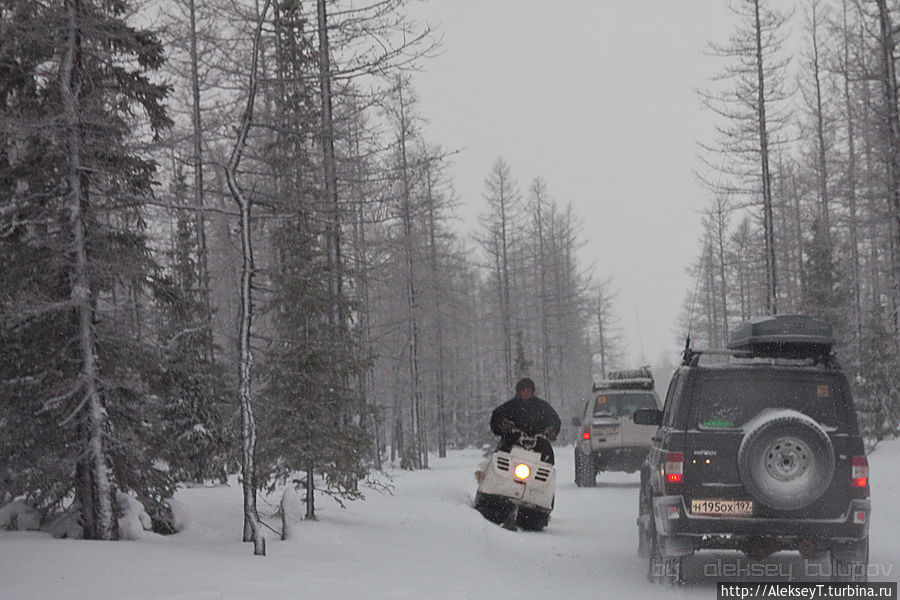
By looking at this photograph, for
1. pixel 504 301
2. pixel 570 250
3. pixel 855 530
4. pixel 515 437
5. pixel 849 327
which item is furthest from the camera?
pixel 570 250

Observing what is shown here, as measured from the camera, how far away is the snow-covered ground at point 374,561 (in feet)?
25.3

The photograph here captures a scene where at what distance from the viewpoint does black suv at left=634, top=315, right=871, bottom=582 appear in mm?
8188

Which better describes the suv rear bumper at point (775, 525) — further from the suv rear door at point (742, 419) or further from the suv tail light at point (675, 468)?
the suv tail light at point (675, 468)

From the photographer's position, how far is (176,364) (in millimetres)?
11781

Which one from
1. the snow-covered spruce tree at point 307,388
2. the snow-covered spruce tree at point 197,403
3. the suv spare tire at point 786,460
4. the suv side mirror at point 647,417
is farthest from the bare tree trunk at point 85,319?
the suv spare tire at point 786,460

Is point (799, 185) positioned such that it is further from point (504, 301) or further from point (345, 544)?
point (345, 544)

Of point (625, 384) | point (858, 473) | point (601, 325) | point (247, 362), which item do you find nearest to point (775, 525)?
point (858, 473)

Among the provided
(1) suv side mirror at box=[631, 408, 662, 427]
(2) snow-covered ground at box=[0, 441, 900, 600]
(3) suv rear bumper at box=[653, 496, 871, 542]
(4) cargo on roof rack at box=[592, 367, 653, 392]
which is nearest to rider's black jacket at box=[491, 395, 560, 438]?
(2) snow-covered ground at box=[0, 441, 900, 600]

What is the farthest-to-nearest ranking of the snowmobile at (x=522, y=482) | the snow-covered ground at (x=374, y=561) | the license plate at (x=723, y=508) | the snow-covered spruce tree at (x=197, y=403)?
the snow-covered spruce tree at (x=197, y=403)
the snowmobile at (x=522, y=482)
the license plate at (x=723, y=508)
the snow-covered ground at (x=374, y=561)

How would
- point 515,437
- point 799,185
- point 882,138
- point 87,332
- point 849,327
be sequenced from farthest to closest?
point 799,185 < point 849,327 < point 882,138 < point 515,437 < point 87,332

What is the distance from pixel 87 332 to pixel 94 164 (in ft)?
6.31

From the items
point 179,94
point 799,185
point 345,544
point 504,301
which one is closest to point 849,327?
point 799,185

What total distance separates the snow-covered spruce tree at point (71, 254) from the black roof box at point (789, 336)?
6681mm

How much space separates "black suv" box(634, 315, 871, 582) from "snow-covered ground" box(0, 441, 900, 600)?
0.72 meters
